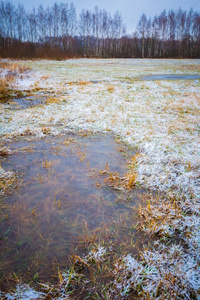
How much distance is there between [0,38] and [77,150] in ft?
118

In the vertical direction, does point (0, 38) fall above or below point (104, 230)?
above

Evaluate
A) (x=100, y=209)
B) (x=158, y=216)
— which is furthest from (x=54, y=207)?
(x=158, y=216)

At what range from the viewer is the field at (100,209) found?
1.51 meters

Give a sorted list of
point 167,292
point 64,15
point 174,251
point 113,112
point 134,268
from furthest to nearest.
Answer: point 64,15
point 113,112
point 174,251
point 134,268
point 167,292

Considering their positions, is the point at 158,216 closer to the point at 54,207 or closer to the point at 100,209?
the point at 100,209

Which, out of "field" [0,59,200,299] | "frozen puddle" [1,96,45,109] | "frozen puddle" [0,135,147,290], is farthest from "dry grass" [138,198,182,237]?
"frozen puddle" [1,96,45,109]

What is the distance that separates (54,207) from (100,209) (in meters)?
0.62

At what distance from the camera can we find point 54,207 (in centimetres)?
233

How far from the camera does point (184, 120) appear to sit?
17.9 feet

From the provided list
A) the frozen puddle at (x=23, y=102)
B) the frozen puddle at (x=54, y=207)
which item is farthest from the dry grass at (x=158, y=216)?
the frozen puddle at (x=23, y=102)

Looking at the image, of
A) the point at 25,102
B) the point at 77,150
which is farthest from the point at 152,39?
the point at 77,150

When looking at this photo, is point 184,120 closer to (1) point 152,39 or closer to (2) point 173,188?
(2) point 173,188

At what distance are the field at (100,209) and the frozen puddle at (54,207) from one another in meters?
0.01

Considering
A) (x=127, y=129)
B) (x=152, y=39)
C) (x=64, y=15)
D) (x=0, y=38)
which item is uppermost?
(x=64, y=15)
